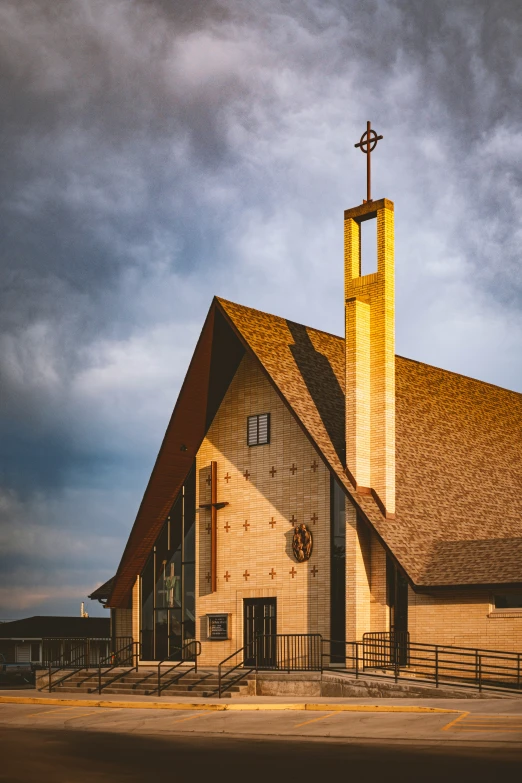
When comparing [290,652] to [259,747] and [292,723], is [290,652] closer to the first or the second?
[292,723]

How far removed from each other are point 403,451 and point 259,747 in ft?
49.5

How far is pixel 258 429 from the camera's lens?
29422mm

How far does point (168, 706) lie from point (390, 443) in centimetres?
858

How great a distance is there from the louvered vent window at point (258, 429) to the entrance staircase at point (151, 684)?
6.04 meters

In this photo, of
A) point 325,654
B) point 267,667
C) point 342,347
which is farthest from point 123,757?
point 342,347

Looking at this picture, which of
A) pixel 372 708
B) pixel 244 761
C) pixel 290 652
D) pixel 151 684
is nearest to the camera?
pixel 244 761

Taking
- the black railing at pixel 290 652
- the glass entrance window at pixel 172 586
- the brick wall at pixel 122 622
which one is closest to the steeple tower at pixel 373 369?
the black railing at pixel 290 652

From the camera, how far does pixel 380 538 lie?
2567 cm

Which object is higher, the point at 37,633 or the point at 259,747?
the point at 259,747

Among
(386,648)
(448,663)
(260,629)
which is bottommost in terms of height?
(448,663)

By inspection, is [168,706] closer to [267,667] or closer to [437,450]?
[267,667]

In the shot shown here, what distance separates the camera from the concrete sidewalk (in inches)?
776

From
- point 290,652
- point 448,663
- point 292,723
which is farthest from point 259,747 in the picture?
point 290,652

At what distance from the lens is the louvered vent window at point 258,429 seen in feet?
95.8
